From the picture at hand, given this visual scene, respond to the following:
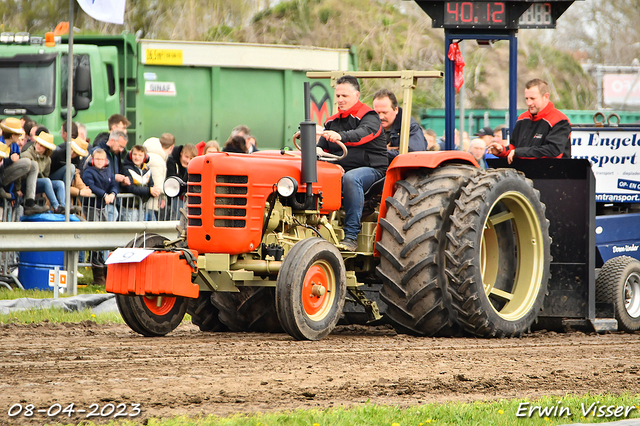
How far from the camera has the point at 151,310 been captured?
8.26 m

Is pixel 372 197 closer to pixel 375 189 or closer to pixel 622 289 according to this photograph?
pixel 375 189

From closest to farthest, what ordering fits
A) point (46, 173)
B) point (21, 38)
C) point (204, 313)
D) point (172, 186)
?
point (172, 186) < point (204, 313) < point (46, 173) < point (21, 38)

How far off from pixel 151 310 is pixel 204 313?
808mm

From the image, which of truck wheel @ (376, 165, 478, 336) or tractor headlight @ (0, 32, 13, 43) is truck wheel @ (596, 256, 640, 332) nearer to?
truck wheel @ (376, 165, 478, 336)

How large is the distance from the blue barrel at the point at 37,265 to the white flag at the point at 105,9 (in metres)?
2.48

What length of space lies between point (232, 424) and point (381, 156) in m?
4.34

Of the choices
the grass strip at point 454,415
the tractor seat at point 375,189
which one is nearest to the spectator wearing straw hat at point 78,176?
the tractor seat at point 375,189

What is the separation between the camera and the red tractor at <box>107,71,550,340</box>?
25.1 feet

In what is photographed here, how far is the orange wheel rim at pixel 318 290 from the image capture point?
7695 mm

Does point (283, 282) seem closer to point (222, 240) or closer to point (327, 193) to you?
point (222, 240)

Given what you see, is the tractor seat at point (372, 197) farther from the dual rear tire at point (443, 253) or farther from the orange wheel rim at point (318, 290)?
the orange wheel rim at point (318, 290)

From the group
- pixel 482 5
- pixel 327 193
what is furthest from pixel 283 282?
pixel 482 5

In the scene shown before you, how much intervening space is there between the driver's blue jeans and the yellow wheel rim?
122 centimetres

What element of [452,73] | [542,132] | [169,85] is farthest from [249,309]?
[169,85]
